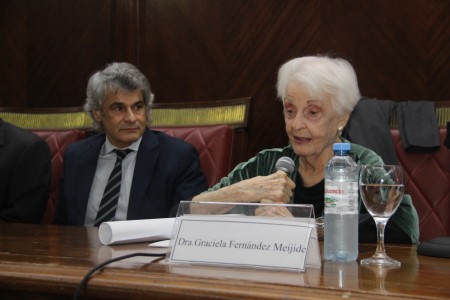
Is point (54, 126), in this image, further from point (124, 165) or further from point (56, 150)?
point (124, 165)

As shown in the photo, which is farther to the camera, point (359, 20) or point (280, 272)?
point (359, 20)

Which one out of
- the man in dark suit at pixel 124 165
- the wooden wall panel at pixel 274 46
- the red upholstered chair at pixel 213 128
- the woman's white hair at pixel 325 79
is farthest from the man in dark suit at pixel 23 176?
the woman's white hair at pixel 325 79

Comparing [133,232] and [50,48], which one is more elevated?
[50,48]

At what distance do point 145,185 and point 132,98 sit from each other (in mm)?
496

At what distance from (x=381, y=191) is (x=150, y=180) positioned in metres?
1.68

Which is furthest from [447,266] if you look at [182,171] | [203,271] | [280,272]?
Answer: [182,171]

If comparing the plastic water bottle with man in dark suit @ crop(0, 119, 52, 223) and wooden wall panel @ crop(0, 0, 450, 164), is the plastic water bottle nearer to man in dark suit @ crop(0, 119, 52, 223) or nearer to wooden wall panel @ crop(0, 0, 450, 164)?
wooden wall panel @ crop(0, 0, 450, 164)

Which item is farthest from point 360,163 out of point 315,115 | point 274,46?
point 274,46

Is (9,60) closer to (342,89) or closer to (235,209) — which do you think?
(342,89)

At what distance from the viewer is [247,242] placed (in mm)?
1230

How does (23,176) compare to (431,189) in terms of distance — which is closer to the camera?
(431,189)

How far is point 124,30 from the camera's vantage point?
3873mm

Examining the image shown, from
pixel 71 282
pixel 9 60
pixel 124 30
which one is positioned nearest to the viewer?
pixel 71 282

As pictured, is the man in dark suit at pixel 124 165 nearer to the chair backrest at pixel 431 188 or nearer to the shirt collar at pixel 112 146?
the shirt collar at pixel 112 146
